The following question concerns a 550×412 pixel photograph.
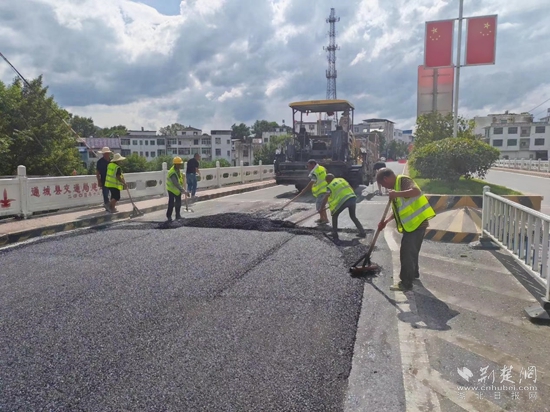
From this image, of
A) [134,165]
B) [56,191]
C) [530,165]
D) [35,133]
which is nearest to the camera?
[56,191]

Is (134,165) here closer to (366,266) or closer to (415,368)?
(366,266)

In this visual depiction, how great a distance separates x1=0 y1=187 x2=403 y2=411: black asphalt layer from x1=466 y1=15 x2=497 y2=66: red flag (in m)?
9.59

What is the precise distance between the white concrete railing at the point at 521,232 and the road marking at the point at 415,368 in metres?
1.28

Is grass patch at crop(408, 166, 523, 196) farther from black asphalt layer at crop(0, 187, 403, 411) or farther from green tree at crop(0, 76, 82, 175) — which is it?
green tree at crop(0, 76, 82, 175)

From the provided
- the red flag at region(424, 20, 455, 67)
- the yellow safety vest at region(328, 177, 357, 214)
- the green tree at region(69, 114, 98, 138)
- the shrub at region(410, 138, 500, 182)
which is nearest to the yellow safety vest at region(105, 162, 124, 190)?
the yellow safety vest at region(328, 177, 357, 214)

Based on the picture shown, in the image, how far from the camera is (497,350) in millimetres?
3191

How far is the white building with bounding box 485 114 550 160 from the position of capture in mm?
69562

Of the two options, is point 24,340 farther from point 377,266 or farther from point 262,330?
point 377,266

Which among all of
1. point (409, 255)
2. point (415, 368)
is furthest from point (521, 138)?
point (415, 368)

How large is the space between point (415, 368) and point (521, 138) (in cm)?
7921

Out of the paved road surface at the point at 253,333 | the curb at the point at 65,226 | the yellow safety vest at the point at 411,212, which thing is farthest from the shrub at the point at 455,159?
the yellow safety vest at the point at 411,212

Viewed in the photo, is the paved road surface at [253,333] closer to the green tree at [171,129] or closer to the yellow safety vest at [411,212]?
the yellow safety vest at [411,212]

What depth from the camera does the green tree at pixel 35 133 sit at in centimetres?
2268

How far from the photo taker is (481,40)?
1298cm
